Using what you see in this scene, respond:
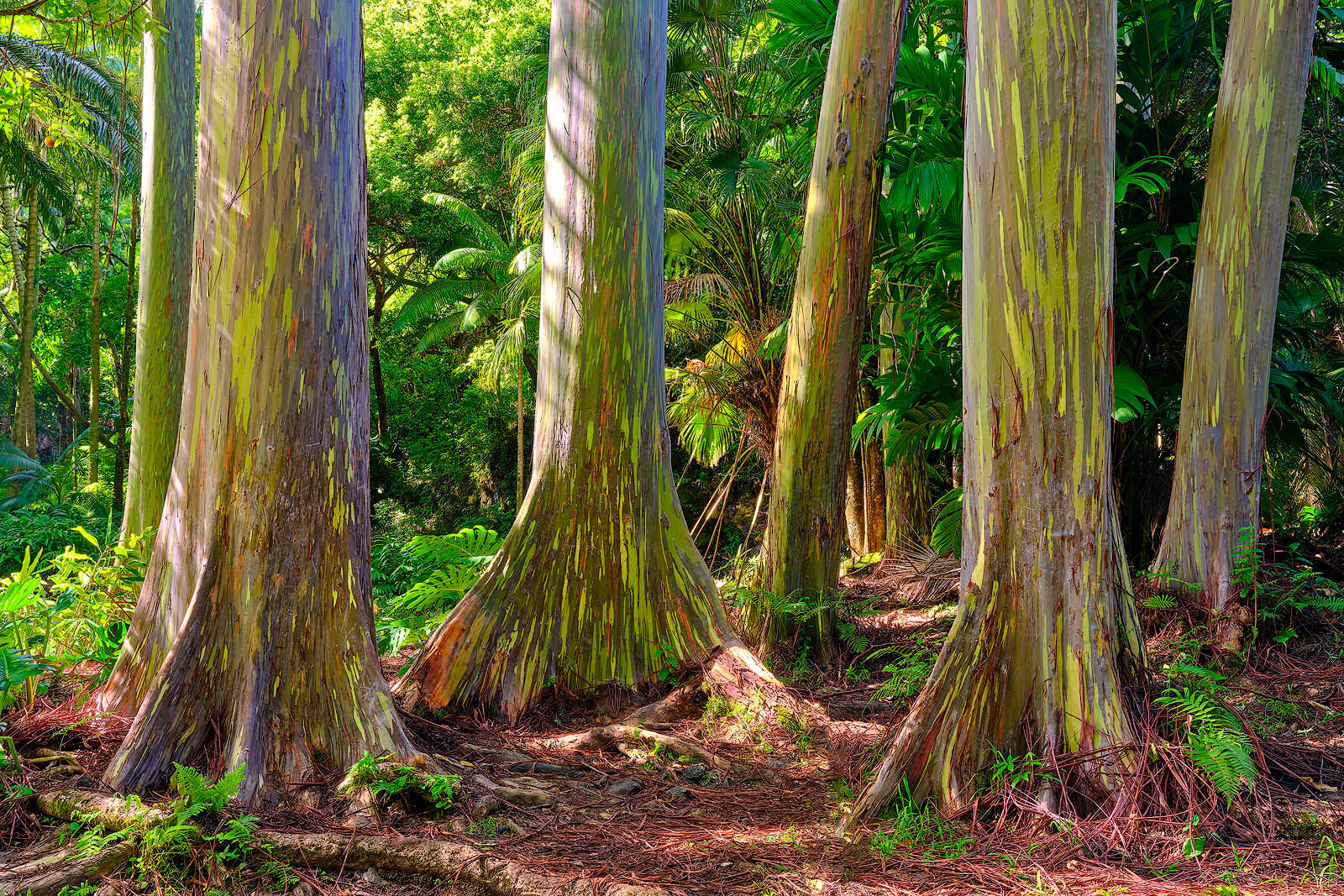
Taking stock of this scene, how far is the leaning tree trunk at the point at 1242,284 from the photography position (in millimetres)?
5719

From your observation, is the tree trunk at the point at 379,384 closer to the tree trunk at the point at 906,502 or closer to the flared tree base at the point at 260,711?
the tree trunk at the point at 906,502

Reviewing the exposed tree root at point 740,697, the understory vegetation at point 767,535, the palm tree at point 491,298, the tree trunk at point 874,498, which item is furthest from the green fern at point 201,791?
the palm tree at point 491,298

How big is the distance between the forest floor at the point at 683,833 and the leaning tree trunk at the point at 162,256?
2.95 m

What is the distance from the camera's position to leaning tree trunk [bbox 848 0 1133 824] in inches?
131

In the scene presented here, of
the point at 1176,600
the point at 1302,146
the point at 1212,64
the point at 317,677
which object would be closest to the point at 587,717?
the point at 317,677

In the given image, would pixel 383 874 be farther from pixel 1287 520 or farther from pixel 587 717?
pixel 1287 520

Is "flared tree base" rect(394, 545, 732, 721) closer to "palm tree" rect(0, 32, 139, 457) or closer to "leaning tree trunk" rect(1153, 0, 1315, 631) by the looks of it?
"leaning tree trunk" rect(1153, 0, 1315, 631)

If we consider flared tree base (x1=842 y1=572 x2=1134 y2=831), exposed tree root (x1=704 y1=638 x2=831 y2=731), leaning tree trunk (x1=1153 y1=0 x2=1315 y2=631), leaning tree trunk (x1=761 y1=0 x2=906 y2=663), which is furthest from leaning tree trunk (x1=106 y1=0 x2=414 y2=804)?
leaning tree trunk (x1=1153 y1=0 x2=1315 y2=631)

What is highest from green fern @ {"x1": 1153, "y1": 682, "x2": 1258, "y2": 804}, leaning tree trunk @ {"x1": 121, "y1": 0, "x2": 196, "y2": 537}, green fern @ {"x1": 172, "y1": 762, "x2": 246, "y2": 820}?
leaning tree trunk @ {"x1": 121, "y1": 0, "x2": 196, "y2": 537}

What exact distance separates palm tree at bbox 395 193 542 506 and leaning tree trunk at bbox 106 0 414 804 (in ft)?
41.2

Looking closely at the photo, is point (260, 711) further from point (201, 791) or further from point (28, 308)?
point (28, 308)

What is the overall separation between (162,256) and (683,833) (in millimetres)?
6196

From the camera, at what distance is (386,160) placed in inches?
762

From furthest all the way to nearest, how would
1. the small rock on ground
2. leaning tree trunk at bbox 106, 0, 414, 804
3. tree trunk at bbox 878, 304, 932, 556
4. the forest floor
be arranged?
tree trunk at bbox 878, 304, 932, 556
the small rock on ground
leaning tree trunk at bbox 106, 0, 414, 804
the forest floor
